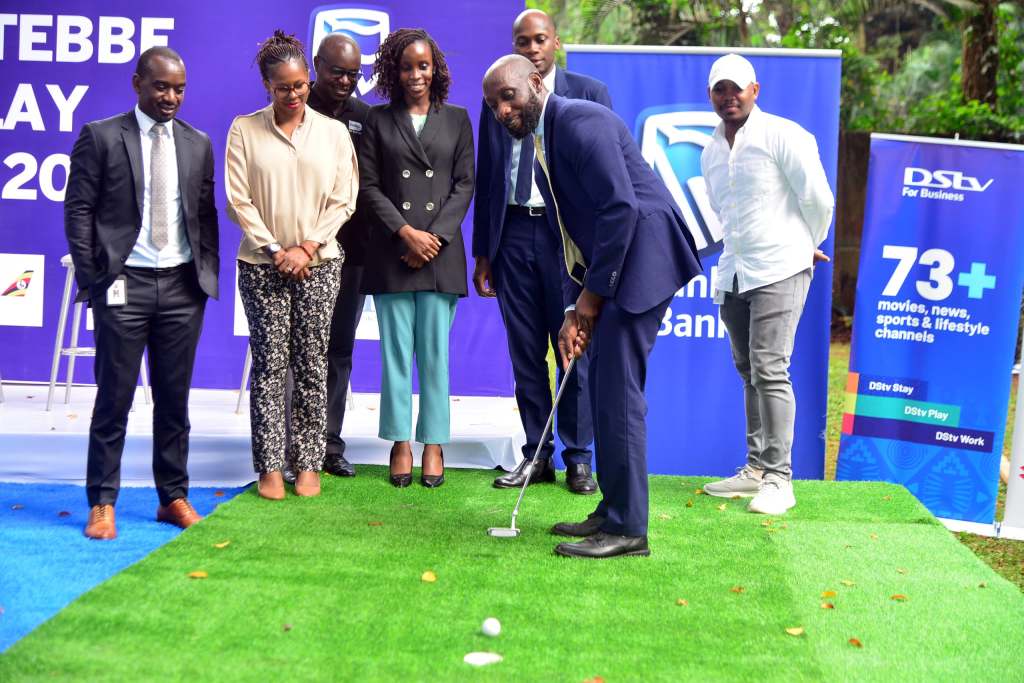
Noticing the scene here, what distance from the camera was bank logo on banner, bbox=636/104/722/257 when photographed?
5750mm

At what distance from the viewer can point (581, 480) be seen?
197 inches

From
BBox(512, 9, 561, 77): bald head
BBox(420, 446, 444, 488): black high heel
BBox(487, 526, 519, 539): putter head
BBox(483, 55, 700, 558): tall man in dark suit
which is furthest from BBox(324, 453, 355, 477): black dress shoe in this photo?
BBox(512, 9, 561, 77): bald head

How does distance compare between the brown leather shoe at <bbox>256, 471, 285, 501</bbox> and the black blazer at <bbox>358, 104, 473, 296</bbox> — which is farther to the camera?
the black blazer at <bbox>358, 104, 473, 296</bbox>

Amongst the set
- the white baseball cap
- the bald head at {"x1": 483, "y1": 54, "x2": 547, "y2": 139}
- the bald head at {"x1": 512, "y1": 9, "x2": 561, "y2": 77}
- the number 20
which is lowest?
the number 20

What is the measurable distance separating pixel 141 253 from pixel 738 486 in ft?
8.63

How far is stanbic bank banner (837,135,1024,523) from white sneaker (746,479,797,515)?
3.17 feet

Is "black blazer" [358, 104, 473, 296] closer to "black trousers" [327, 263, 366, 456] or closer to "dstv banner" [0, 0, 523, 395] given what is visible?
"black trousers" [327, 263, 366, 456]

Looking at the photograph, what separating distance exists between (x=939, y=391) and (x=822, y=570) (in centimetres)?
199

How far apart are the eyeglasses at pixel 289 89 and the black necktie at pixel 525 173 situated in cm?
89

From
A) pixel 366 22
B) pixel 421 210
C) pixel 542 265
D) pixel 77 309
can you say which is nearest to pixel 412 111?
pixel 421 210

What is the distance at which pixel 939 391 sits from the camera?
18.8 feet

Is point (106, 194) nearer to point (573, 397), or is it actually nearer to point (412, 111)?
point (412, 111)

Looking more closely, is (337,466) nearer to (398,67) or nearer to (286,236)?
(286,236)

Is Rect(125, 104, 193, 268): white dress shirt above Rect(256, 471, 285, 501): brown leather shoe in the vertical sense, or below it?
above
